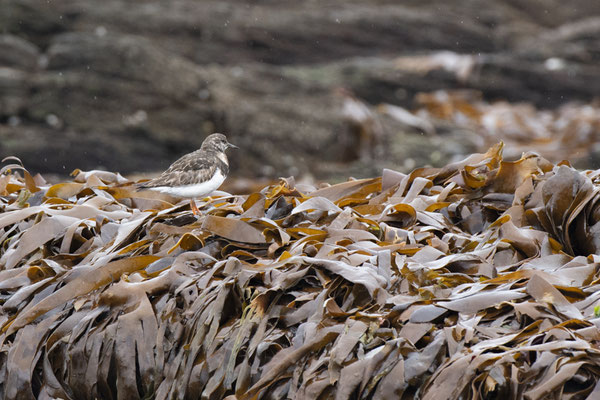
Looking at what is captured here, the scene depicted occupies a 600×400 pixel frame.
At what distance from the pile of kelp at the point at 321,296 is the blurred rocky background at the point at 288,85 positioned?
4.71m

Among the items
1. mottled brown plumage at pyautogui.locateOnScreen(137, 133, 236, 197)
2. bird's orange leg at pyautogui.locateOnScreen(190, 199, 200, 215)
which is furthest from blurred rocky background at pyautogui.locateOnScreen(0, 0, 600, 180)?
bird's orange leg at pyautogui.locateOnScreen(190, 199, 200, 215)

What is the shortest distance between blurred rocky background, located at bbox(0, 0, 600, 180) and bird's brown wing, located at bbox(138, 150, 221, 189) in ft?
13.1

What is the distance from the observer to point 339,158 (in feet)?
28.6

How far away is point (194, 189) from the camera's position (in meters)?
3.35

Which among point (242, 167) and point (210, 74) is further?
point (210, 74)

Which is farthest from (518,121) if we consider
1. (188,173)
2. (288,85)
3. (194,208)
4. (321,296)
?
(321,296)

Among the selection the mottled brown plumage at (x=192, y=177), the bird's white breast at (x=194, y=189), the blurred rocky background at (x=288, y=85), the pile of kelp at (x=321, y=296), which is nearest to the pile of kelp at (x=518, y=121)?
the blurred rocky background at (x=288, y=85)

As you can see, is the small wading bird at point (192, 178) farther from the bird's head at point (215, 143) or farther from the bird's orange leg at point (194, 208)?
the bird's head at point (215, 143)

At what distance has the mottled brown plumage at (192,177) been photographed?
3363 millimetres

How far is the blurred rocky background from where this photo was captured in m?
8.69

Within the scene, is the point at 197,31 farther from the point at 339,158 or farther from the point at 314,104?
the point at 339,158

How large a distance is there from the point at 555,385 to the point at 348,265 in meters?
0.72

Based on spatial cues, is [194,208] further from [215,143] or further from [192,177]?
[215,143]

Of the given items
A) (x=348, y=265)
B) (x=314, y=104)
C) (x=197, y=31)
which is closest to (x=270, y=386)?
(x=348, y=265)
